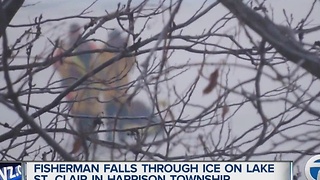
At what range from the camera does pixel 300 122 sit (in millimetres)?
2746

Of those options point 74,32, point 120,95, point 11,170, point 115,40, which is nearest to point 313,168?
point 120,95

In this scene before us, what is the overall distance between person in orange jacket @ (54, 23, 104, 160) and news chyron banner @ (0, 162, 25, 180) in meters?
0.26

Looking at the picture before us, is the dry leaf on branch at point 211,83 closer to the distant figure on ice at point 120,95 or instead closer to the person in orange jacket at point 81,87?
the distant figure on ice at point 120,95

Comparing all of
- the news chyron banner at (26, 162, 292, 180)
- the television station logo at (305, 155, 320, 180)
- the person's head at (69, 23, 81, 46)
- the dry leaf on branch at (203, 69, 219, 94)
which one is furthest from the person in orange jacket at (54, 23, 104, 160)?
the television station logo at (305, 155, 320, 180)

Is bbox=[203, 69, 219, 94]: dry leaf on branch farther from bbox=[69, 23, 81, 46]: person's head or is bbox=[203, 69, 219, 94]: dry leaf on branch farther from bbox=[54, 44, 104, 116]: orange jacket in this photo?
bbox=[69, 23, 81, 46]: person's head

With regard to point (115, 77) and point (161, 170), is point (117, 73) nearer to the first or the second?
point (115, 77)

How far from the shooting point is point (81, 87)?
2.71 metres

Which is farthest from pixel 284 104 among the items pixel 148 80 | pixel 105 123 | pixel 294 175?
pixel 105 123

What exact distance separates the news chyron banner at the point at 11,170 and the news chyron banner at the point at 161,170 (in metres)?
0.03

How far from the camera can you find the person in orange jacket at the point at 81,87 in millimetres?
2707

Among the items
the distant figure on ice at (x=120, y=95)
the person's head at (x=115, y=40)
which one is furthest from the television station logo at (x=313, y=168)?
the person's head at (x=115, y=40)

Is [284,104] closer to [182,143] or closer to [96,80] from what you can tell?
[182,143]

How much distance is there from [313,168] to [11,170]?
1212 millimetres

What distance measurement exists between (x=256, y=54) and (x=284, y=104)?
226 millimetres
